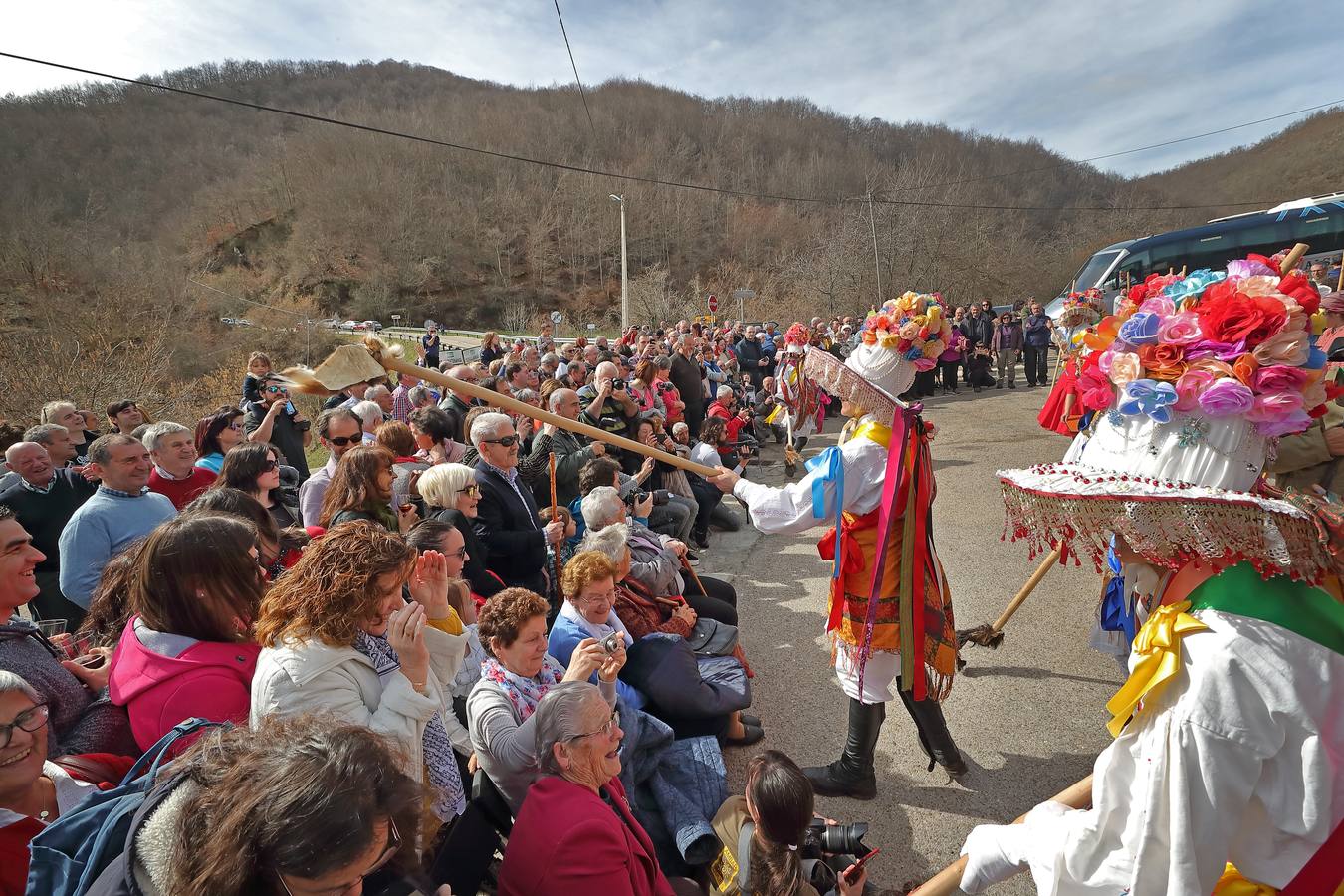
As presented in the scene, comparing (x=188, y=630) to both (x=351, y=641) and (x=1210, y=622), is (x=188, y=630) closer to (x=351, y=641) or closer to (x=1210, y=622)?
(x=351, y=641)

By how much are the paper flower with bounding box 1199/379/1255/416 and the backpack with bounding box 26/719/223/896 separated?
2.37 m

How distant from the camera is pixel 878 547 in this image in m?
3.15

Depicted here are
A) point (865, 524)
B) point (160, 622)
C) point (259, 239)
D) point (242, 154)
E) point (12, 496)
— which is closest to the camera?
point (160, 622)

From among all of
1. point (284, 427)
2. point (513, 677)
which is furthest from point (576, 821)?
point (284, 427)

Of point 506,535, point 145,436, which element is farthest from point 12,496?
point 506,535

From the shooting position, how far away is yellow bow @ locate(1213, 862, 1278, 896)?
1.55 metres

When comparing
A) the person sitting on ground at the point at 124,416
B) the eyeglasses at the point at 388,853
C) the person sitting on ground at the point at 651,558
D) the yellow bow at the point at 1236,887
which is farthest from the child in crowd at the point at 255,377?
the yellow bow at the point at 1236,887

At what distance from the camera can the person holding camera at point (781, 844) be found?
227 centimetres

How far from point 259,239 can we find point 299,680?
216 ft

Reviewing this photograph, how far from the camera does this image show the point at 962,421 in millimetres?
12438

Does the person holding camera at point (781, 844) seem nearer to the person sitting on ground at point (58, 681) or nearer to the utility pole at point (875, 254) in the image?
the person sitting on ground at point (58, 681)

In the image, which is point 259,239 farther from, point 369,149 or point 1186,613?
point 1186,613

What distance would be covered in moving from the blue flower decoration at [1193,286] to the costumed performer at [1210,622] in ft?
0.26

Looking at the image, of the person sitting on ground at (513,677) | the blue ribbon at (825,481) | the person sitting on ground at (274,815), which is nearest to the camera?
the person sitting on ground at (274,815)
